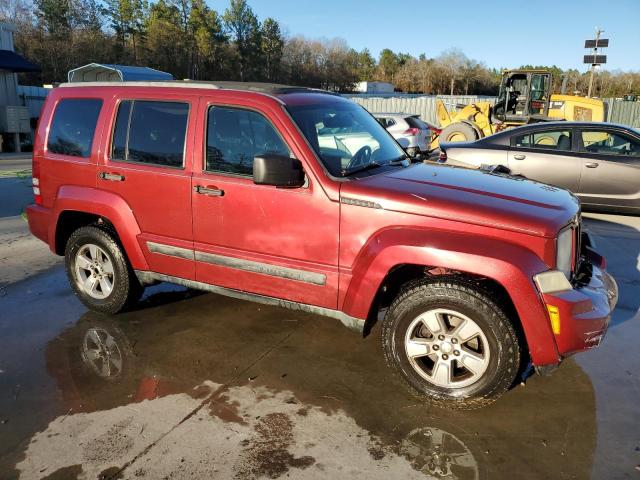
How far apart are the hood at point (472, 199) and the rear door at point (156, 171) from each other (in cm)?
139

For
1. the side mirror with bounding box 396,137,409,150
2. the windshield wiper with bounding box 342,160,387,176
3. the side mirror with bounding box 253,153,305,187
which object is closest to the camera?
the side mirror with bounding box 253,153,305,187

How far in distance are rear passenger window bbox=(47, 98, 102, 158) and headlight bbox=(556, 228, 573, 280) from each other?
3744 mm

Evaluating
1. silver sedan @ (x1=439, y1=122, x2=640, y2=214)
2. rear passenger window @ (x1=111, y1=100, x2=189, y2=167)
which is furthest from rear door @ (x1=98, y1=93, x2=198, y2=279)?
silver sedan @ (x1=439, y1=122, x2=640, y2=214)

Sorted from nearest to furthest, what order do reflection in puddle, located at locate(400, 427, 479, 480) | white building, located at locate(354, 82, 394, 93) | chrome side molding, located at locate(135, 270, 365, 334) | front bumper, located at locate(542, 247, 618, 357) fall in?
reflection in puddle, located at locate(400, 427, 479, 480)
front bumper, located at locate(542, 247, 618, 357)
chrome side molding, located at locate(135, 270, 365, 334)
white building, located at locate(354, 82, 394, 93)

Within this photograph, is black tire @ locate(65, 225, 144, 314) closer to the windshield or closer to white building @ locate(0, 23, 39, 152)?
the windshield

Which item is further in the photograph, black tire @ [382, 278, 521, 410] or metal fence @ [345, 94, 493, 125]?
metal fence @ [345, 94, 493, 125]

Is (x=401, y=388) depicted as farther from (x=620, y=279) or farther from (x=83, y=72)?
(x=83, y=72)

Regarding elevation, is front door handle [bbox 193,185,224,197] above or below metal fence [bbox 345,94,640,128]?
below

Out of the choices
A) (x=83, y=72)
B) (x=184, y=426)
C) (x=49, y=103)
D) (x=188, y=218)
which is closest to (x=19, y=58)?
(x=83, y=72)

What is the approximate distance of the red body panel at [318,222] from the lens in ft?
9.72

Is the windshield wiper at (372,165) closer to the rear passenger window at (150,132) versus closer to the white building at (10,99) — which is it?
the rear passenger window at (150,132)

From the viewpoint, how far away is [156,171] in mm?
4012

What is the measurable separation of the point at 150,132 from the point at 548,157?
21.0ft

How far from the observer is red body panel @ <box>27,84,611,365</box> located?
2.96 m
